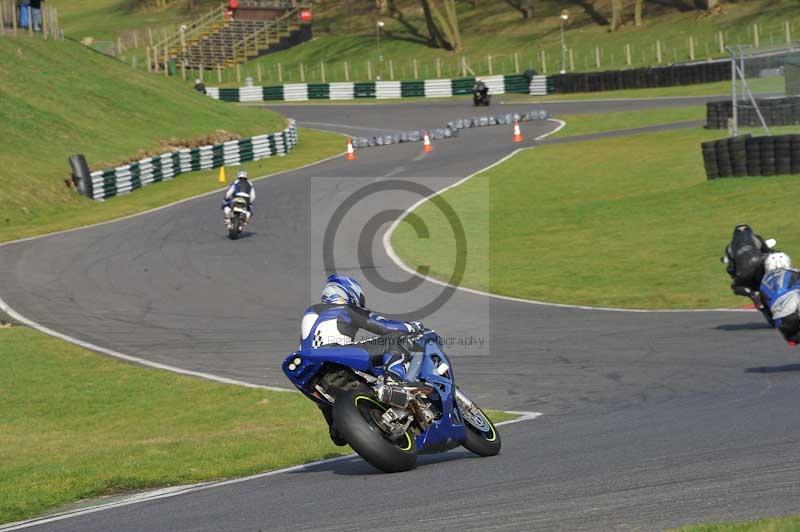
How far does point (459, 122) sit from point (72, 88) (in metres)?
17.1

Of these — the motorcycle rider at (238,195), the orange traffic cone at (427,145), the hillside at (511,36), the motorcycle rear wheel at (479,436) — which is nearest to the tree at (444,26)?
the hillside at (511,36)

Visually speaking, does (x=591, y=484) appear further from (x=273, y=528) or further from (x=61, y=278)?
(x=61, y=278)

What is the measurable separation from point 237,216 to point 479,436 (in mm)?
20143

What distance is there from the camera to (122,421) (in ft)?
50.2

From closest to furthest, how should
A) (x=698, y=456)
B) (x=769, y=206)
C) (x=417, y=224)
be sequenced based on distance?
(x=698, y=456)
(x=769, y=206)
(x=417, y=224)

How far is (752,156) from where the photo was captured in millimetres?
31219

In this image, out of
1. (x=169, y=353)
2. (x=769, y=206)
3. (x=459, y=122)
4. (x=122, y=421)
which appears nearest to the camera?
(x=122, y=421)

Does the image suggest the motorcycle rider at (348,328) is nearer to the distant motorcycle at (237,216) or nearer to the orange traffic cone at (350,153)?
the distant motorcycle at (237,216)

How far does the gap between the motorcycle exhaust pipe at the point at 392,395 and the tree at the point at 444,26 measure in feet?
256

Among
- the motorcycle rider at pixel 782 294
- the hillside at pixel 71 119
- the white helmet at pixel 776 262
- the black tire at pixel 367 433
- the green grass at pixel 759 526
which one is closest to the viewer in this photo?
the green grass at pixel 759 526

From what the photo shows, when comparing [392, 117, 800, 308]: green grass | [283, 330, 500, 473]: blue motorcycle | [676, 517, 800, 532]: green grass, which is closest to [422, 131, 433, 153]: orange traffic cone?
[392, 117, 800, 308]: green grass

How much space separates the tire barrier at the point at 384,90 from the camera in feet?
232

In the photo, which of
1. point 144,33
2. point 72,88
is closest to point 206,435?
point 72,88

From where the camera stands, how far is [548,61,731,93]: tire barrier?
200 ft
